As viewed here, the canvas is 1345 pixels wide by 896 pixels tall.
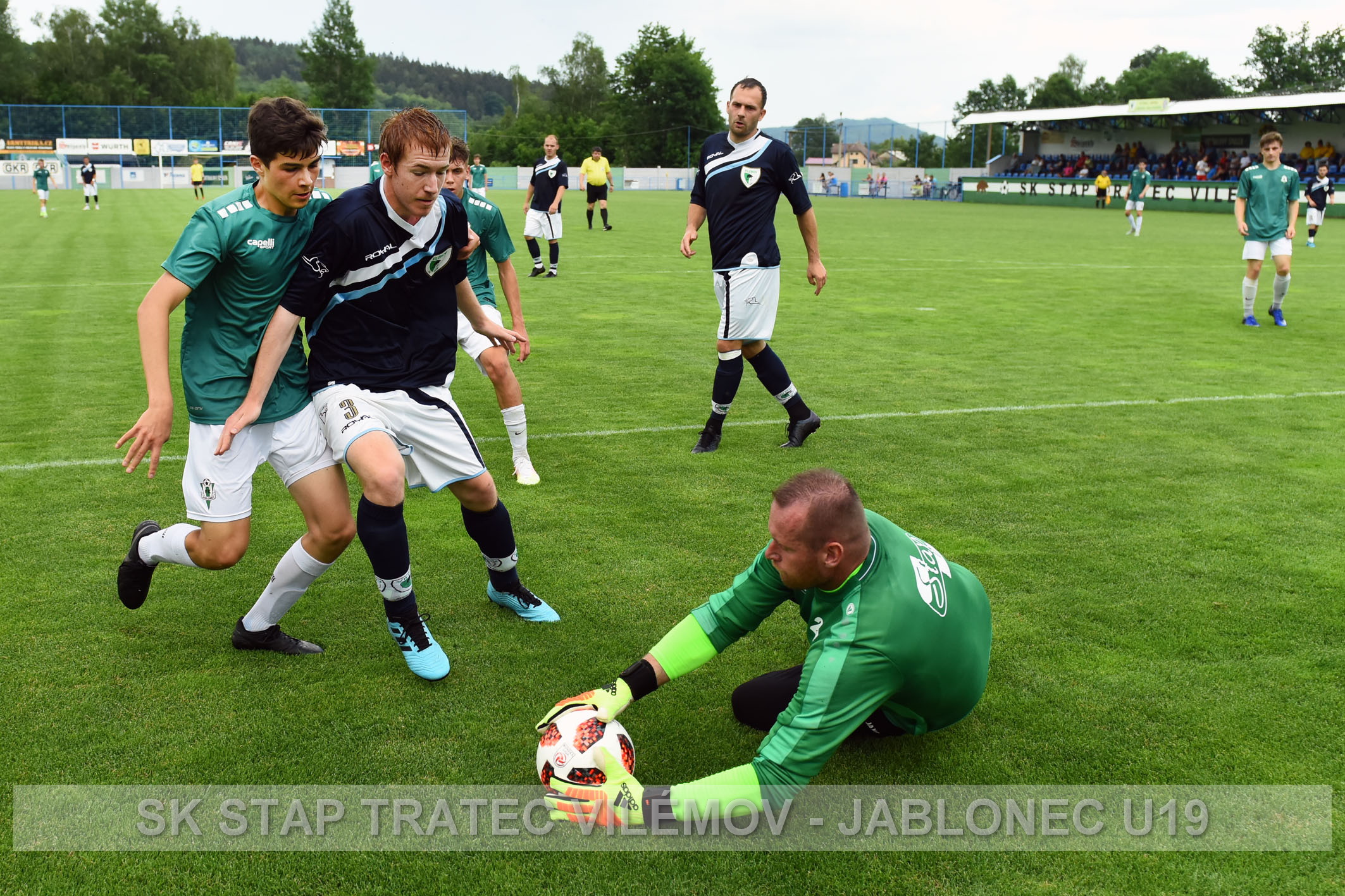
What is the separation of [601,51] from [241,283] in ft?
344

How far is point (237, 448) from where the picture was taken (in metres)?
3.59

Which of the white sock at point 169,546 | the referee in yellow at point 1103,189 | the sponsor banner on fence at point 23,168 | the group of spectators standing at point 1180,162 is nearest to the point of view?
the white sock at point 169,546

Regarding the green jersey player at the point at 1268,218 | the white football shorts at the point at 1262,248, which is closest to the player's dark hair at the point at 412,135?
the green jersey player at the point at 1268,218

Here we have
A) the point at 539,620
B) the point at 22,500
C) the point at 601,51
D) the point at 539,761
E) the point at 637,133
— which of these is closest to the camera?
the point at 539,761

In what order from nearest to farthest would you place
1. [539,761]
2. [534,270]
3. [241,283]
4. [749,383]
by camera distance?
[539,761] → [241,283] → [749,383] → [534,270]

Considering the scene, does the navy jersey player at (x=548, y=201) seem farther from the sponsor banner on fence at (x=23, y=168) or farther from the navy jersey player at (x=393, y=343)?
the sponsor banner on fence at (x=23, y=168)

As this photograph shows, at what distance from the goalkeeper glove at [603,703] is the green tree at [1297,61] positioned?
332 feet

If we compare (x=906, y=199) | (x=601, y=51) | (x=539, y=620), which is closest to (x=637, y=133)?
(x=601, y=51)

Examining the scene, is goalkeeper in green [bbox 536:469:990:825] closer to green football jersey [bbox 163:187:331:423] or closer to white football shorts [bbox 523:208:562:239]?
green football jersey [bbox 163:187:331:423]

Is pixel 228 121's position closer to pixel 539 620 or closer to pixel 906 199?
pixel 906 199

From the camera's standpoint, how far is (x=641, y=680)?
9.96ft

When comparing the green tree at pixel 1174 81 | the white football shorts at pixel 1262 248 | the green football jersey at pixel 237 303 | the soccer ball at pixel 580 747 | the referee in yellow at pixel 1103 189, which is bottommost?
the soccer ball at pixel 580 747

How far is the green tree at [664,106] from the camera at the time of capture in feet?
263

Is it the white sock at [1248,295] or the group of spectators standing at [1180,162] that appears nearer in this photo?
the white sock at [1248,295]
